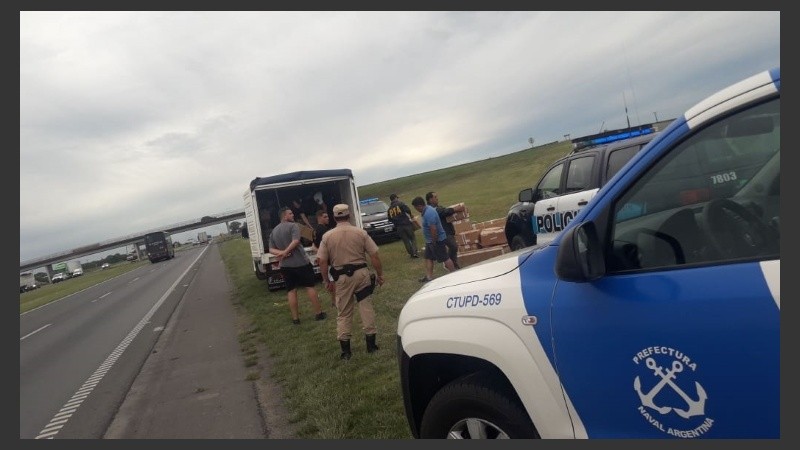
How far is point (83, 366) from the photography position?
895 centimetres

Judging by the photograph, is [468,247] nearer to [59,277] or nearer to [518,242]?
[518,242]

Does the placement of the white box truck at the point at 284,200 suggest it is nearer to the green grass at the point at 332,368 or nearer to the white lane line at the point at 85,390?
the green grass at the point at 332,368

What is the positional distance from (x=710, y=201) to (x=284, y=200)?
14832 mm

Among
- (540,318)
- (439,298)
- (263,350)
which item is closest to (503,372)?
(540,318)

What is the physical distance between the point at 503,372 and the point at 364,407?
106 inches

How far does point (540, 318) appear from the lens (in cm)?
240

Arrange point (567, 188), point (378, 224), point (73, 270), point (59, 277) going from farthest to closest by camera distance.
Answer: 1. point (73, 270)
2. point (59, 277)
3. point (378, 224)
4. point (567, 188)

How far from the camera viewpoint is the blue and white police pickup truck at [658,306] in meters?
1.87

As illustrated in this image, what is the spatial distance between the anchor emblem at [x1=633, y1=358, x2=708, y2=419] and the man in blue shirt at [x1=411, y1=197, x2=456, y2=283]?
811 cm

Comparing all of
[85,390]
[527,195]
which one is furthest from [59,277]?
[527,195]

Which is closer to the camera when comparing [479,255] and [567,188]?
[567,188]

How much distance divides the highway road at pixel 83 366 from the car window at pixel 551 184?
6.57 meters

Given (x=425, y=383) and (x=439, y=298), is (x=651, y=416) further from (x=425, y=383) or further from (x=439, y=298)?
(x=425, y=383)

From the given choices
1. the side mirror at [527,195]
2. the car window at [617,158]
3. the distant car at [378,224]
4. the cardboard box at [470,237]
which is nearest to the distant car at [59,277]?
the distant car at [378,224]
